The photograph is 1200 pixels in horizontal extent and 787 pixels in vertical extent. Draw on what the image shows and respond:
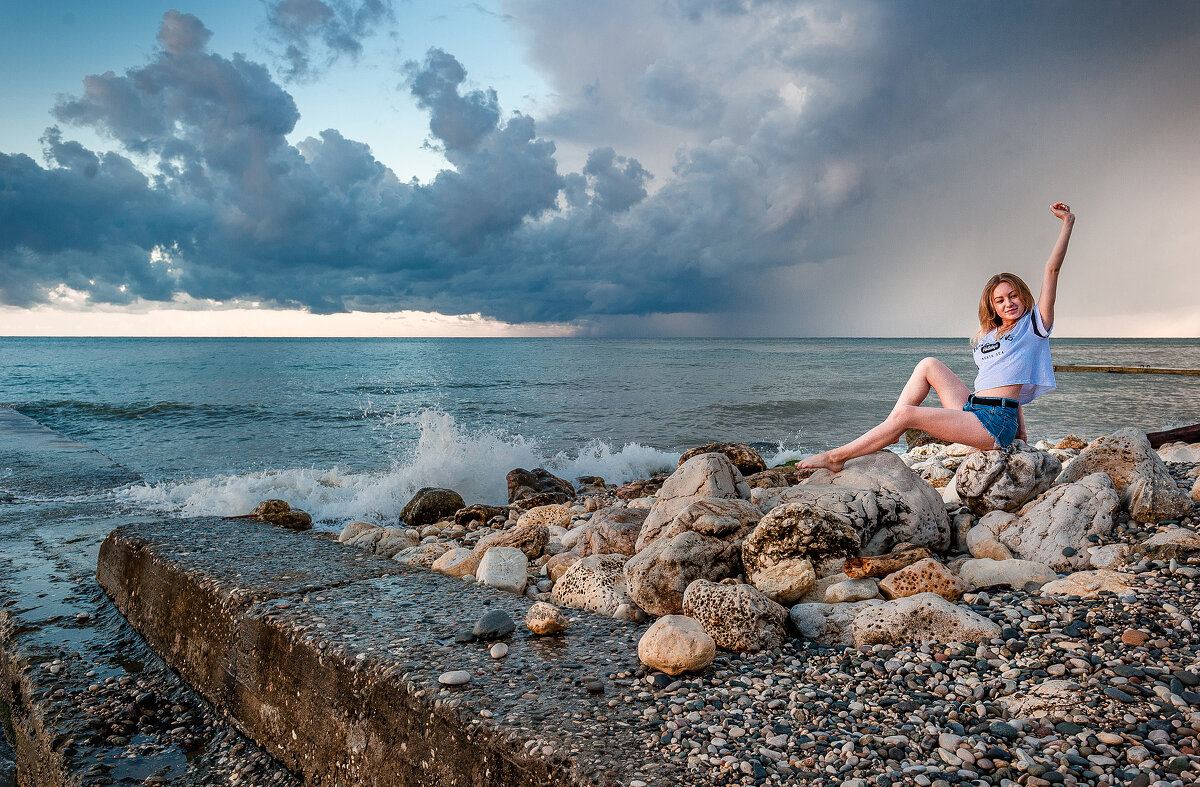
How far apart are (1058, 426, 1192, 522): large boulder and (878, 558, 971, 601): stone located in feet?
4.30

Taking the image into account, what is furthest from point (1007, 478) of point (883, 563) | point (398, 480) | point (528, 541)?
point (398, 480)

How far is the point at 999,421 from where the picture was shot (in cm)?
424

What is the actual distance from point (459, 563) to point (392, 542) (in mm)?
1595

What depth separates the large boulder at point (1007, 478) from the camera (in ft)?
12.8

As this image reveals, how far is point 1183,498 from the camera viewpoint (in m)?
3.33

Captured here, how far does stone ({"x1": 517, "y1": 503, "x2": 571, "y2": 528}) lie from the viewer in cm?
588

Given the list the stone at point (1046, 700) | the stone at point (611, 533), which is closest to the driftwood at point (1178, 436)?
the stone at point (611, 533)

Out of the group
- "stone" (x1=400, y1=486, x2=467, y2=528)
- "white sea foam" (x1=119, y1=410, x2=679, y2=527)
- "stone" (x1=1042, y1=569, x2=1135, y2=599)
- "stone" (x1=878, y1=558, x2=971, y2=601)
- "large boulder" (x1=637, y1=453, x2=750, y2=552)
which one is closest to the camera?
"stone" (x1=1042, y1=569, x2=1135, y2=599)

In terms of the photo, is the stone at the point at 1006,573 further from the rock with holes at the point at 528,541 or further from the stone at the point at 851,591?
the rock with holes at the point at 528,541

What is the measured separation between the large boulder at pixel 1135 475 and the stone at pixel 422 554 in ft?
13.7

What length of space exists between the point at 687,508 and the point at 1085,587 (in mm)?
1814

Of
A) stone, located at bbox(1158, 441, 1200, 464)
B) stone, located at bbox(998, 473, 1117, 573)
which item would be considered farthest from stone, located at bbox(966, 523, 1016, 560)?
stone, located at bbox(1158, 441, 1200, 464)

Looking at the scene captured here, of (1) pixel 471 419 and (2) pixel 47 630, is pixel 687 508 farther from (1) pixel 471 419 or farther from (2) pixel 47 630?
(1) pixel 471 419

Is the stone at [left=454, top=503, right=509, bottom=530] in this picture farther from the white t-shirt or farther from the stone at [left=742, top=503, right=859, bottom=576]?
the white t-shirt
